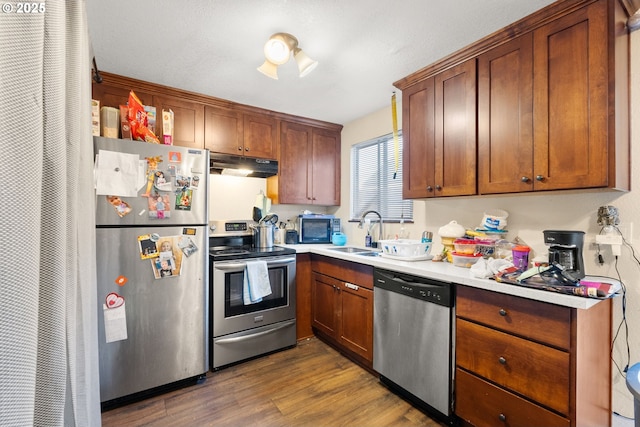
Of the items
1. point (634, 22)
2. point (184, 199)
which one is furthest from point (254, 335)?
point (634, 22)

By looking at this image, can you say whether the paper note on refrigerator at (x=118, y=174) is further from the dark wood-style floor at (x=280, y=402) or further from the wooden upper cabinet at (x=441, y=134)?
the wooden upper cabinet at (x=441, y=134)

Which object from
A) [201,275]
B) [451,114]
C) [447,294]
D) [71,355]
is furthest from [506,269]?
[201,275]

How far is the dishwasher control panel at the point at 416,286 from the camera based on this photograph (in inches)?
64.5

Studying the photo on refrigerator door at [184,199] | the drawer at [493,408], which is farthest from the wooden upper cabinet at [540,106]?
the photo on refrigerator door at [184,199]

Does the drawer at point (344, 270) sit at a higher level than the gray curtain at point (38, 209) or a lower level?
lower

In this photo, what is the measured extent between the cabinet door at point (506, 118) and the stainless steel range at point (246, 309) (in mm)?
1755

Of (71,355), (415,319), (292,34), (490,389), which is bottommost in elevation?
(490,389)

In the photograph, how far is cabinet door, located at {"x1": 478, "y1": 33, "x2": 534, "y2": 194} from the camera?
1.58m

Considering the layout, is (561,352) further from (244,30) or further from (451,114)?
(244,30)

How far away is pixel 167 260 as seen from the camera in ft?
6.53

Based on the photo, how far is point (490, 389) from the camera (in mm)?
1447

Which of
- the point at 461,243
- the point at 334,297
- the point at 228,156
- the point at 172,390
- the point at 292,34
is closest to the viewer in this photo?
the point at 292,34

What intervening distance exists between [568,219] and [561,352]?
85 cm

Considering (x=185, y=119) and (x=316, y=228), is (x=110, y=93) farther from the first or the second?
(x=316, y=228)
